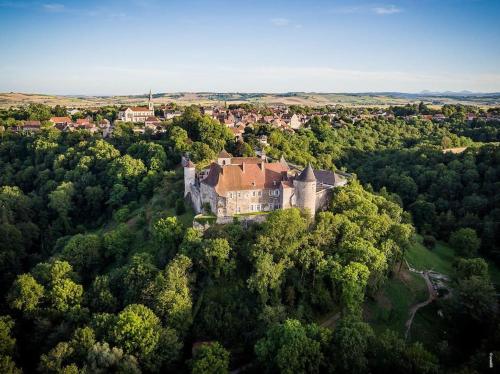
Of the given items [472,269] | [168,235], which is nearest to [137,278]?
[168,235]

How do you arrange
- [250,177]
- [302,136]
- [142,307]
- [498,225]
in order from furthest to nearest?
1. [302,136]
2. [498,225]
3. [250,177]
4. [142,307]

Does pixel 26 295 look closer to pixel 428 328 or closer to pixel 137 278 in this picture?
pixel 137 278

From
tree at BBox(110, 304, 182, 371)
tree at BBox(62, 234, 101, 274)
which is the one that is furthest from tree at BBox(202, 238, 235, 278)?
tree at BBox(62, 234, 101, 274)

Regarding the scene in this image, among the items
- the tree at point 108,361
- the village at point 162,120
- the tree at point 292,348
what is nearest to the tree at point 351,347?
the tree at point 292,348

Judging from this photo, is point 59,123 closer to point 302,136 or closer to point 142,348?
point 302,136

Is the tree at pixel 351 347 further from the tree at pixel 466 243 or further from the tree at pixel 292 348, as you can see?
the tree at pixel 466 243

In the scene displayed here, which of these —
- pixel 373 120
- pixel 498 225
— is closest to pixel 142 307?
pixel 498 225
